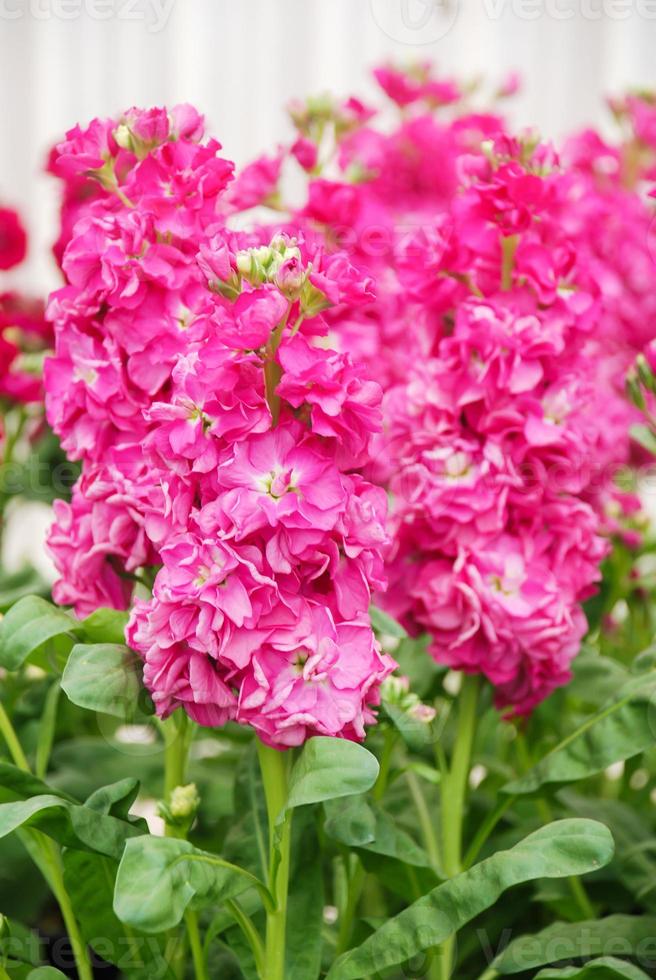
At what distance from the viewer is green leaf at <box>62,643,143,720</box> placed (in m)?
0.63

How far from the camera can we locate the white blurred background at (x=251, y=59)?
121 inches

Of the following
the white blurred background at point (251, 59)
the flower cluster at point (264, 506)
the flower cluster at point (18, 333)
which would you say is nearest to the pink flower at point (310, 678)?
the flower cluster at point (264, 506)

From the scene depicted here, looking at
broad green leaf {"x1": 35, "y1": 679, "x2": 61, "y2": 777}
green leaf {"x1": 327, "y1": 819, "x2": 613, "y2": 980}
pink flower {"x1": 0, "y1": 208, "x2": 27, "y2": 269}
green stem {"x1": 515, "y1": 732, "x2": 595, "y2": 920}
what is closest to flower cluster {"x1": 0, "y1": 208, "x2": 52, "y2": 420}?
pink flower {"x1": 0, "y1": 208, "x2": 27, "y2": 269}

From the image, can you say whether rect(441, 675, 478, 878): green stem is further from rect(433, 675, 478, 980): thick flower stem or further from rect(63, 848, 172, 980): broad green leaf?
rect(63, 848, 172, 980): broad green leaf

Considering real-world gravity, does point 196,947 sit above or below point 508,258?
below

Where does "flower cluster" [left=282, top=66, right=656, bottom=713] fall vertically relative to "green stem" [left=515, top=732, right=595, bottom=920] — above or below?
above

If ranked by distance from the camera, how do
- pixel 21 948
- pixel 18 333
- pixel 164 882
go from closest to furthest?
1. pixel 164 882
2. pixel 21 948
3. pixel 18 333

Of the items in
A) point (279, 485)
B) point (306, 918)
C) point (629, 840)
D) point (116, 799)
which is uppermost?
point (279, 485)

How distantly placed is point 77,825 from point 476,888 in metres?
0.22

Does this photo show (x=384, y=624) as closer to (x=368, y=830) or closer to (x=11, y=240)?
(x=368, y=830)

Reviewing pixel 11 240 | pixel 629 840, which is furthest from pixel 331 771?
pixel 11 240

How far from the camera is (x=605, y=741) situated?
0.79 metres

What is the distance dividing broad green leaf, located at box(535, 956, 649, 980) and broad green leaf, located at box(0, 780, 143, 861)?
0.25 m

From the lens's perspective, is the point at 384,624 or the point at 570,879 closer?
the point at 384,624
